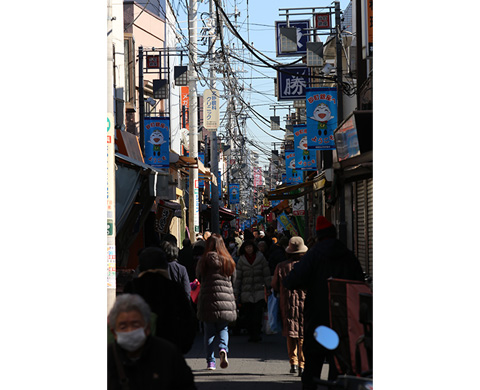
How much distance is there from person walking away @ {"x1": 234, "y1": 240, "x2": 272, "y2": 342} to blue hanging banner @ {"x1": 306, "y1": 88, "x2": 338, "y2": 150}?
15.9 ft

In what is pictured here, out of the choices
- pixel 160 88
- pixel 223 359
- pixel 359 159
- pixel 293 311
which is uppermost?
pixel 160 88

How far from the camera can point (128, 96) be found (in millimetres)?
21156

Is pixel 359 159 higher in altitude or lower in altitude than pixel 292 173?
lower

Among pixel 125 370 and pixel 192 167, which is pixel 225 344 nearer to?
pixel 125 370

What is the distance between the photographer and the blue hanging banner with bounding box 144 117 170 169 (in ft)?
65.0

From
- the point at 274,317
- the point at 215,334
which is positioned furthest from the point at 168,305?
the point at 274,317

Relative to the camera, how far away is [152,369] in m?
4.21

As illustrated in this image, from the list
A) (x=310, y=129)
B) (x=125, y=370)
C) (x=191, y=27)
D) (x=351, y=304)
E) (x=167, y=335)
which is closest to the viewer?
(x=125, y=370)

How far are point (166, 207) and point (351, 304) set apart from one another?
11617mm

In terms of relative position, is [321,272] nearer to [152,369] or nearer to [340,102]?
[152,369]

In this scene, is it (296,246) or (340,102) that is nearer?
(296,246)

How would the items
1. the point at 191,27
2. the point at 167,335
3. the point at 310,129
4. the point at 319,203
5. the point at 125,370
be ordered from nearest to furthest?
the point at 125,370 → the point at 167,335 → the point at 310,129 → the point at 191,27 → the point at 319,203

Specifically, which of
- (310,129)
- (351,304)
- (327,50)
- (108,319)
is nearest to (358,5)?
(310,129)

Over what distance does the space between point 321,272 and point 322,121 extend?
9651mm
